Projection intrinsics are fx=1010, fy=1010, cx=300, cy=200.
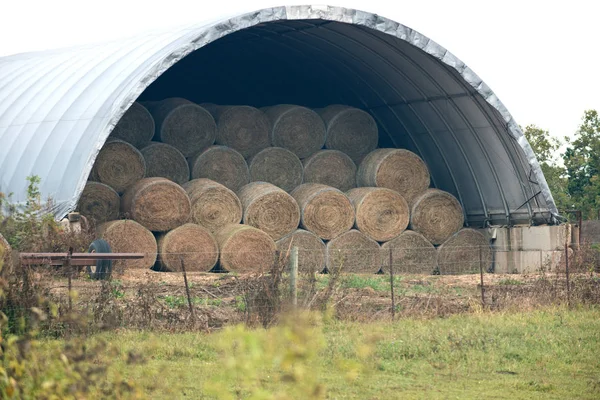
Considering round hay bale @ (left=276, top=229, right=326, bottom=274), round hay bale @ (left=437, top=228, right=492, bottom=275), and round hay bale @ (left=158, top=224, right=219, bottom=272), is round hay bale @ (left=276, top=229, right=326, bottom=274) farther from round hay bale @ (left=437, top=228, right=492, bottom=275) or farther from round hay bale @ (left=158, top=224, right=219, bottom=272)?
round hay bale @ (left=437, top=228, right=492, bottom=275)

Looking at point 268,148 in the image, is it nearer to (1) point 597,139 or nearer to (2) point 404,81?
(2) point 404,81

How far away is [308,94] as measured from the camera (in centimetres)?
2377

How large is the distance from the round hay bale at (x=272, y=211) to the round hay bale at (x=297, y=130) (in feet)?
5.92

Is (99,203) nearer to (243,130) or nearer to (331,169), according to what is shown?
(243,130)

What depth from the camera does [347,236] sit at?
19469 mm

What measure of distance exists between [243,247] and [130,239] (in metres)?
2.09

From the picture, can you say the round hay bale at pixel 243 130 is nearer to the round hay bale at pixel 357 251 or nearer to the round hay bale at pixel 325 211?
the round hay bale at pixel 325 211

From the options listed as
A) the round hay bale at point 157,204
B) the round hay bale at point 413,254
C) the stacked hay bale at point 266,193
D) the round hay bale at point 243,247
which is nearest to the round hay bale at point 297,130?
the stacked hay bale at point 266,193

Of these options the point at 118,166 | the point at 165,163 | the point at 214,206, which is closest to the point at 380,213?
the point at 214,206

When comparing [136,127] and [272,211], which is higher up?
[136,127]

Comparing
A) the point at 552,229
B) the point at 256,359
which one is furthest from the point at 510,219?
the point at 256,359

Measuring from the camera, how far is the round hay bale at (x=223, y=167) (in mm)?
19484

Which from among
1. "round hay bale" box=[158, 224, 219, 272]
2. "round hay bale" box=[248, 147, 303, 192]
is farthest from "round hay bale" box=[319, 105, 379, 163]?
"round hay bale" box=[158, 224, 219, 272]

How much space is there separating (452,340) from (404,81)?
11321 mm
